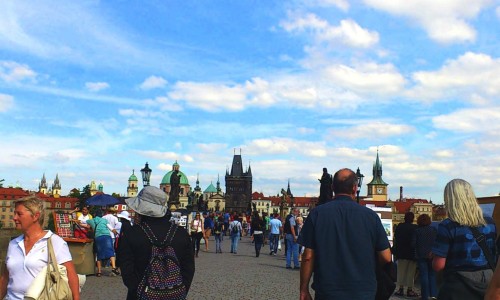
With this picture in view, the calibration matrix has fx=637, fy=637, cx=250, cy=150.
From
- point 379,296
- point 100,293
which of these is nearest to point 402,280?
point 100,293

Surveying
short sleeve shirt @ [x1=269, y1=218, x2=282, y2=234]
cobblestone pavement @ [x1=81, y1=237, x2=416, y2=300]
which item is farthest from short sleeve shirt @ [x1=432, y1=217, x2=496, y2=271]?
short sleeve shirt @ [x1=269, y1=218, x2=282, y2=234]

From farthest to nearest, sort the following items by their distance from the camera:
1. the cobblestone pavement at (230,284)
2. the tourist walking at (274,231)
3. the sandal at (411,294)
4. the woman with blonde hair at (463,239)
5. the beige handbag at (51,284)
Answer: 1. the tourist walking at (274,231)
2. the sandal at (411,294)
3. the cobblestone pavement at (230,284)
4. the woman with blonde hair at (463,239)
5. the beige handbag at (51,284)

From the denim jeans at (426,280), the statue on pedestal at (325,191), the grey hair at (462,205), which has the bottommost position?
the denim jeans at (426,280)

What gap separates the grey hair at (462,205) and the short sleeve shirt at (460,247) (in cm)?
6

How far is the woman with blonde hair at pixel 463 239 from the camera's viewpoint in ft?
15.3

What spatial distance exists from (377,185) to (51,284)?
181m

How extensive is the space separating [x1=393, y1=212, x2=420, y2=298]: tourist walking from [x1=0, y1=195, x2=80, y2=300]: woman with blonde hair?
8992mm

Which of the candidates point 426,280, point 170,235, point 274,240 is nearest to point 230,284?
point 426,280

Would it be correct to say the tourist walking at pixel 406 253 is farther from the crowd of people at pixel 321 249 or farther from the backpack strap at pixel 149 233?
the backpack strap at pixel 149 233

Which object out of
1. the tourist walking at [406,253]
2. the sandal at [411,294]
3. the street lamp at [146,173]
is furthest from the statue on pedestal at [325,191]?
the street lamp at [146,173]

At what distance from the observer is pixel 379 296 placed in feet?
16.2

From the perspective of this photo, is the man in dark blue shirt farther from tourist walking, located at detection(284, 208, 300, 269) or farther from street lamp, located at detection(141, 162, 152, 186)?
street lamp, located at detection(141, 162, 152, 186)

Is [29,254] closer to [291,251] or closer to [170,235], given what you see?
[170,235]

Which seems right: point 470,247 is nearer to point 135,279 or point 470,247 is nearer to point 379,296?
point 379,296
